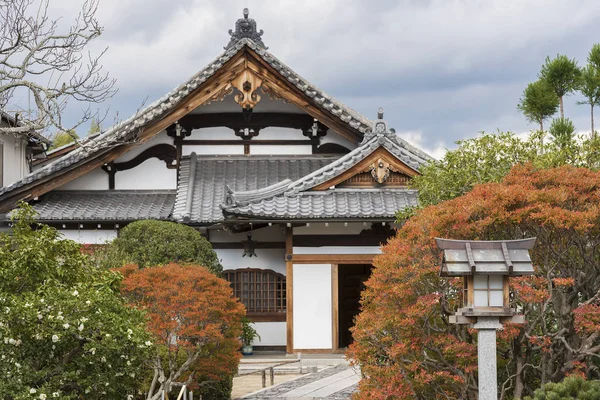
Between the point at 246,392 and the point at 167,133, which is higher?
the point at 167,133

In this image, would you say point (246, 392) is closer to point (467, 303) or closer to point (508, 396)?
point (508, 396)

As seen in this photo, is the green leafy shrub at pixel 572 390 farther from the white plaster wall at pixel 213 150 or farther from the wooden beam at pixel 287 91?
the white plaster wall at pixel 213 150

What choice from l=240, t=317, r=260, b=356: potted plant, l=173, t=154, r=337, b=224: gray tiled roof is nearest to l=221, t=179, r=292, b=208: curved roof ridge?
l=173, t=154, r=337, b=224: gray tiled roof

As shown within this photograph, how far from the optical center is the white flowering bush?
944cm

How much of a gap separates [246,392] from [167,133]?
892cm

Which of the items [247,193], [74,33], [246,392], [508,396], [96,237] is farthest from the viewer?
[96,237]

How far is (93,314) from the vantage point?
377 inches

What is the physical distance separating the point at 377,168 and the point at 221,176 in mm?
4295

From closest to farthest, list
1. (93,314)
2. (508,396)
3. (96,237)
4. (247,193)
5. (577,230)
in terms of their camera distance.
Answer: (93,314) → (577,230) → (508,396) → (247,193) → (96,237)

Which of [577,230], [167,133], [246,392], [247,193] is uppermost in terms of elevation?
[167,133]

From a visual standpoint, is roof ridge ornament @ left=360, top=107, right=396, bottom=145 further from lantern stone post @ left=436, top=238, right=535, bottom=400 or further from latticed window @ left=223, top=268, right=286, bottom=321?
lantern stone post @ left=436, top=238, right=535, bottom=400

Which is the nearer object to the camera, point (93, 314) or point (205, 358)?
point (93, 314)

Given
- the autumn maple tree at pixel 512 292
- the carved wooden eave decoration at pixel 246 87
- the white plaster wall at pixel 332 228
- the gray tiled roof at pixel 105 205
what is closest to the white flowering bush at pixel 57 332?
the autumn maple tree at pixel 512 292

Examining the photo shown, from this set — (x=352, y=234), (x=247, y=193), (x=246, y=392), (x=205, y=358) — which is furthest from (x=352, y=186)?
(x=205, y=358)
